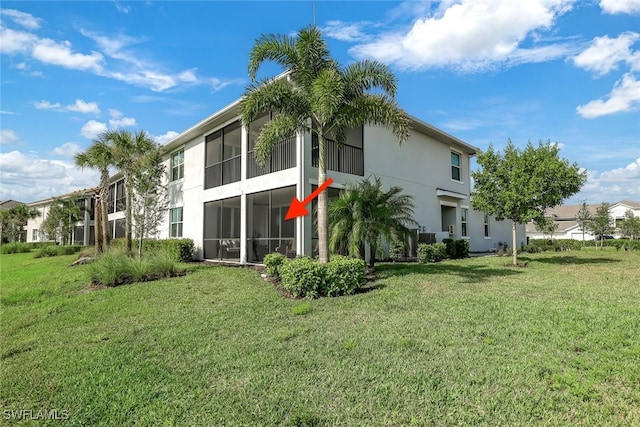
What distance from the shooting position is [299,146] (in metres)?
12.1

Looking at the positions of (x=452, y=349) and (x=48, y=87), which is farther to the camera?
(x=48, y=87)

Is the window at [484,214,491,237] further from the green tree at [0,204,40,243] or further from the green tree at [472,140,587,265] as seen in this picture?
the green tree at [0,204,40,243]

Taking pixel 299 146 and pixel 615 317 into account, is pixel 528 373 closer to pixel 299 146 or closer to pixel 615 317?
pixel 615 317

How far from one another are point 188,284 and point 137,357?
5.57m

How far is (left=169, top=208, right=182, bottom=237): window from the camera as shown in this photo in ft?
65.0

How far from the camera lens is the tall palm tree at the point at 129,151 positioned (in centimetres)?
1916

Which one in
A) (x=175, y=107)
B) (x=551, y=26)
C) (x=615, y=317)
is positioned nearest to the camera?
(x=615, y=317)

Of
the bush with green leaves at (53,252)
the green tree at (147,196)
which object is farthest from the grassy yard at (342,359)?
the bush with green leaves at (53,252)

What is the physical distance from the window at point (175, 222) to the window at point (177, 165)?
194 centimetres

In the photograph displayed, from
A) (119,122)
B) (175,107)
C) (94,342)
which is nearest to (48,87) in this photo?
(175,107)

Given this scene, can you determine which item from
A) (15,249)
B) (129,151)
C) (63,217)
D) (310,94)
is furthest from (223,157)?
(15,249)

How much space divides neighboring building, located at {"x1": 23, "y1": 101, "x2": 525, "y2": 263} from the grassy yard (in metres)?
5.85

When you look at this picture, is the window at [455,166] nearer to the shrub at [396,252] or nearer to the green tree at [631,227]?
the shrub at [396,252]

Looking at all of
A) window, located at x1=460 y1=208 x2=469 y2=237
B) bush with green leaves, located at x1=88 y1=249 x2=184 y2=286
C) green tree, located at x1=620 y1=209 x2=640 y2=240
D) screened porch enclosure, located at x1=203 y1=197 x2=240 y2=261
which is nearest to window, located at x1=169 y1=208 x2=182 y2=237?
screened porch enclosure, located at x1=203 y1=197 x2=240 y2=261
